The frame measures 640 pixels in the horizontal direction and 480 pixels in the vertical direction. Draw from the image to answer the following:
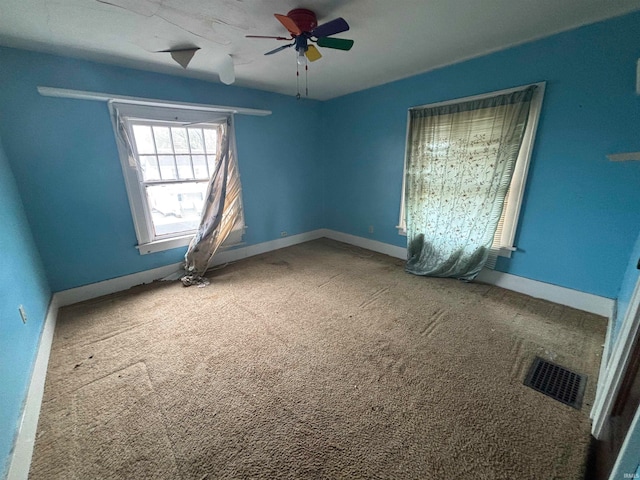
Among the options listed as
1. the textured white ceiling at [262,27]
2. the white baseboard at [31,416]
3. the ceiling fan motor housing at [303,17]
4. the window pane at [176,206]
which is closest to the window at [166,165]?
the window pane at [176,206]

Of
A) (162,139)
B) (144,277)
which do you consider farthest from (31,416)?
(162,139)

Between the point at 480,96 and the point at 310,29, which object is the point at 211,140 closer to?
the point at 310,29

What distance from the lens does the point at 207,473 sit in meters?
1.11

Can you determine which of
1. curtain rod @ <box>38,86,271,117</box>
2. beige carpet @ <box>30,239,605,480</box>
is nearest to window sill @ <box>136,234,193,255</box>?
beige carpet @ <box>30,239,605,480</box>

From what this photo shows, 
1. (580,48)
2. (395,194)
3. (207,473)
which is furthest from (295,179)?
(207,473)

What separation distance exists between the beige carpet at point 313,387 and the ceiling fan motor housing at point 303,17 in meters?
2.22

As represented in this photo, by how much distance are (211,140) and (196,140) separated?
18cm

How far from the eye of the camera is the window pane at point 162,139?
2.78 meters

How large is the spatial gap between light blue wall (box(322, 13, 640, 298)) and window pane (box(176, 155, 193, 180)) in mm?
2907

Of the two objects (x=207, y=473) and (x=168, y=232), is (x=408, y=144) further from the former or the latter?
(x=207, y=473)

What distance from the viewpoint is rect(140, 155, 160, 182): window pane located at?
2746 millimetres

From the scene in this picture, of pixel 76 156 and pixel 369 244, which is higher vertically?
pixel 76 156

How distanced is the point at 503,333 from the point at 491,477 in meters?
1.20

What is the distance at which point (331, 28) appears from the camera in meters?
1.60
